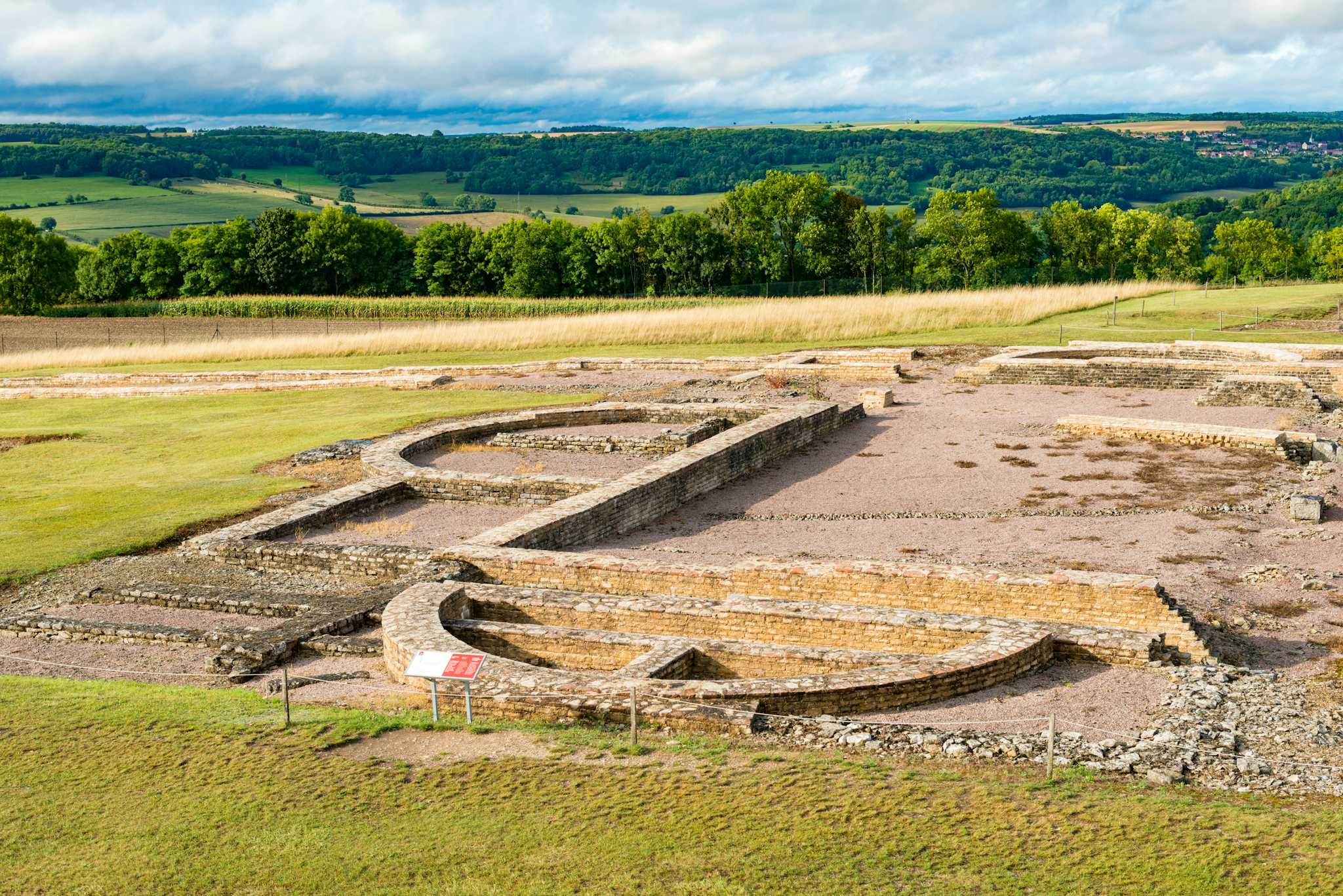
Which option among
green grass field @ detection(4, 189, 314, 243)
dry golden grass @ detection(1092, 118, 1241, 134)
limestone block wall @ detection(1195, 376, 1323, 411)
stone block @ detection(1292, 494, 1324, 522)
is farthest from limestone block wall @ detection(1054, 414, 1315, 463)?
dry golden grass @ detection(1092, 118, 1241, 134)

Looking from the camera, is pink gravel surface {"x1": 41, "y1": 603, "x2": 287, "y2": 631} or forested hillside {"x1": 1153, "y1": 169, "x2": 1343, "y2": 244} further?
forested hillside {"x1": 1153, "y1": 169, "x2": 1343, "y2": 244}

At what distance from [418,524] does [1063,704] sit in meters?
9.75

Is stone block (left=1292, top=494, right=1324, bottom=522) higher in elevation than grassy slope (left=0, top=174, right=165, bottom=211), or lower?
lower

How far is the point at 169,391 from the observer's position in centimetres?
3244

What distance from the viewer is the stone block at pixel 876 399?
2583cm

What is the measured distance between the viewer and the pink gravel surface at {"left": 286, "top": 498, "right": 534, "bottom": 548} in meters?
15.9

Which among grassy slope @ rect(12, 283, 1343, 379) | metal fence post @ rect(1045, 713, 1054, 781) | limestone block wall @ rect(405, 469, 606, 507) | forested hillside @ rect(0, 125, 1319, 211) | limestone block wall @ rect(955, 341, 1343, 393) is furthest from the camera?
forested hillside @ rect(0, 125, 1319, 211)

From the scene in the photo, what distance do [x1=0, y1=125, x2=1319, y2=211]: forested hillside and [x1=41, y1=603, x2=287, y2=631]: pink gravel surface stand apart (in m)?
128

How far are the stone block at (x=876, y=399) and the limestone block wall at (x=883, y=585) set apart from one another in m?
13.2

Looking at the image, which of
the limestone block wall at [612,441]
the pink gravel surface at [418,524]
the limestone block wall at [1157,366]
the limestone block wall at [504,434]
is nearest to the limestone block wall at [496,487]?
the limestone block wall at [504,434]

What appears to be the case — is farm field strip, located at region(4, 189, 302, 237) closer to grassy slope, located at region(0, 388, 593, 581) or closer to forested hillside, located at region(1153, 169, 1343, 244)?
grassy slope, located at region(0, 388, 593, 581)

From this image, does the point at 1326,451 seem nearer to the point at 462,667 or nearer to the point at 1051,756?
the point at 1051,756

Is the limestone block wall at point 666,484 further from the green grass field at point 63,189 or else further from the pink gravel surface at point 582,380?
the green grass field at point 63,189

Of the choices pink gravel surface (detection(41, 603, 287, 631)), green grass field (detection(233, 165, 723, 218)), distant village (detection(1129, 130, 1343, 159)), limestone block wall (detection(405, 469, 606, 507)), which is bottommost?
pink gravel surface (detection(41, 603, 287, 631))
